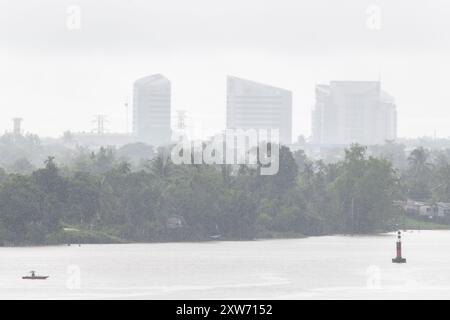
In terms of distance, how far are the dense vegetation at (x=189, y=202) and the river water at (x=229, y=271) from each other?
5340 millimetres

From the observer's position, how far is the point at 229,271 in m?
103

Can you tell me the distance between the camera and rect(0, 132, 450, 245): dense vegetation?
13388cm

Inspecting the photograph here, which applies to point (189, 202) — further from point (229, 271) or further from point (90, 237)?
point (229, 271)

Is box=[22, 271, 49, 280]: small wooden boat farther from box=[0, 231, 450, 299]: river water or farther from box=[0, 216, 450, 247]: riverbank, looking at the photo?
box=[0, 216, 450, 247]: riverbank

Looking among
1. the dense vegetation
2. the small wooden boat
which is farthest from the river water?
the dense vegetation

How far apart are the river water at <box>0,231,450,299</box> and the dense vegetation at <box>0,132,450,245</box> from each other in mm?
5340

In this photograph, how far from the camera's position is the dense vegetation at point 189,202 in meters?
134

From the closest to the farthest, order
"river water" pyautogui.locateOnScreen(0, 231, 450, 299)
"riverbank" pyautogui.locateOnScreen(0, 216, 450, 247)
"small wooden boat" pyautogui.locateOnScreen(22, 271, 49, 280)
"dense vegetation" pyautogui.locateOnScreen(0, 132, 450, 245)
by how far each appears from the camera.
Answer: "river water" pyautogui.locateOnScreen(0, 231, 450, 299) → "small wooden boat" pyautogui.locateOnScreen(22, 271, 49, 280) → "riverbank" pyautogui.locateOnScreen(0, 216, 450, 247) → "dense vegetation" pyautogui.locateOnScreen(0, 132, 450, 245)

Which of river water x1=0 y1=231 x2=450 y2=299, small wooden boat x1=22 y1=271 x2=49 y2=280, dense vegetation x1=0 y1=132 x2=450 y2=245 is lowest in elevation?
river water x1=0 y1=231 x2=450 y2=299

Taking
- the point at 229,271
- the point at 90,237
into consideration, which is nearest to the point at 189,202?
the point at 90,237

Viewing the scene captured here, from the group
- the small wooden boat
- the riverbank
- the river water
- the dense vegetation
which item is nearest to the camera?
the river water

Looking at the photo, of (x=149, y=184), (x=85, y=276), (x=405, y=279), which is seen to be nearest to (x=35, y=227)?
(x=149, y=184)

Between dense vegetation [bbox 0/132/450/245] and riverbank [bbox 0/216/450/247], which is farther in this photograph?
dense vegetation [bbox 0/132/450/245]
